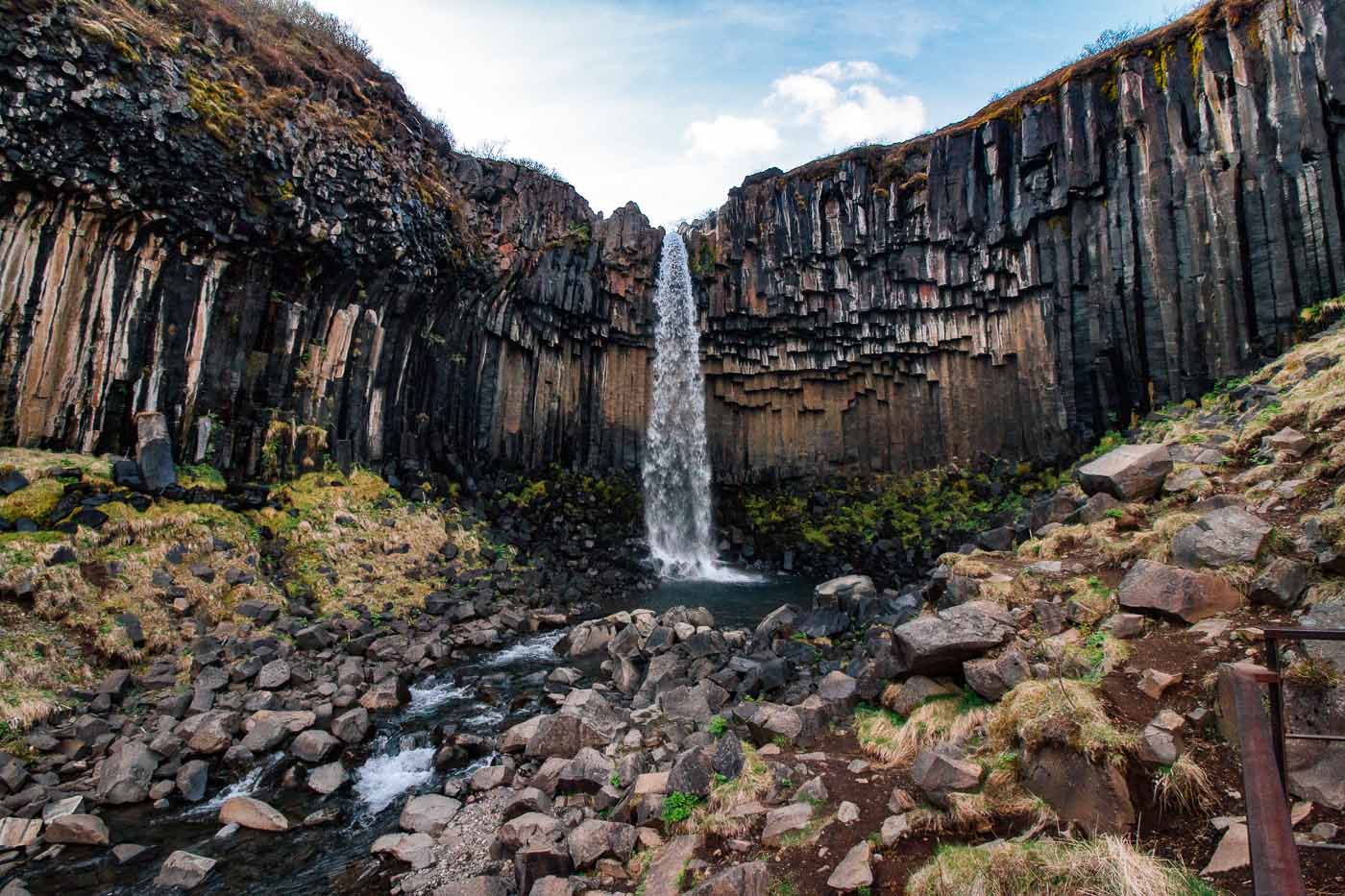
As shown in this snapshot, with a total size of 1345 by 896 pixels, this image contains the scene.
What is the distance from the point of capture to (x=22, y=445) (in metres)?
13.3

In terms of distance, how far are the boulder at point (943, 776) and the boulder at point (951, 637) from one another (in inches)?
57.0

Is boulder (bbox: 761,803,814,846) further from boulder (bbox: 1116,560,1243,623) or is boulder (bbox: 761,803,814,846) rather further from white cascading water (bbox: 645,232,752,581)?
white cascading water (bbox: 645,232,752,581)

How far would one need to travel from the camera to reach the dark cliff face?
14.1 meters

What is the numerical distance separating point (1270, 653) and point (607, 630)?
1220 centimetres

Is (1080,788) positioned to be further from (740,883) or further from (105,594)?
(105,594)

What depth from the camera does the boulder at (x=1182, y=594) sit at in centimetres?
548

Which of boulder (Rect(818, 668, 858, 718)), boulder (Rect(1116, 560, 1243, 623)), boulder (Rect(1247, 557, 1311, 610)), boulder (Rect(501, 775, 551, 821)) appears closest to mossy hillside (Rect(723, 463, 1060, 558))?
boulder (Rect(818, 668, 858, 718))

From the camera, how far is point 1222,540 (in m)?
5.91

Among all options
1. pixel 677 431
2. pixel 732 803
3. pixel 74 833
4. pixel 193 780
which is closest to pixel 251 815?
pixel 193 780

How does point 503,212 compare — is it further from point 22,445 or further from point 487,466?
point 22,445

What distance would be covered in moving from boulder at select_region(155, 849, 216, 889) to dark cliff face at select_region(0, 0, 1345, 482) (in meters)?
11.7

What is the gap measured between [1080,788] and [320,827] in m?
7.35

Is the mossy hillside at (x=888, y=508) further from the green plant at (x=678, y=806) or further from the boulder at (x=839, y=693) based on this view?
the green plant at (x=678, y=806)

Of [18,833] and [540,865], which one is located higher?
[540,865]
